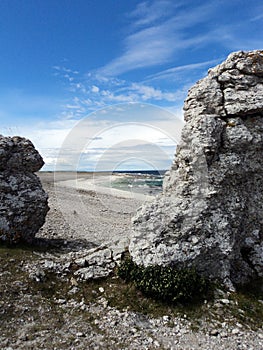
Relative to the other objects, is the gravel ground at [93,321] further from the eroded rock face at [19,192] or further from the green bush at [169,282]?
the eroded rock face at [19,192]

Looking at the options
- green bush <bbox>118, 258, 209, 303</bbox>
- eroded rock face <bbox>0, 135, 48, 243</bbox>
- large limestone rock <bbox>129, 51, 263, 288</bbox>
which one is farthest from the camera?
eroded rock face <bbox>0, 135, 48, 243</bbox>

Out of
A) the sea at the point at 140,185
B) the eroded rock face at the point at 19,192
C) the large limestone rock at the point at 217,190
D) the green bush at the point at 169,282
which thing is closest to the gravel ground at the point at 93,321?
the green bush at the point at 169,282

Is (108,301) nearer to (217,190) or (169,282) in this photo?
(169,282)

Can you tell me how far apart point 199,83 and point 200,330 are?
438 inches

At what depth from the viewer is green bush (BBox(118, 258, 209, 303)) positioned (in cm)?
1159

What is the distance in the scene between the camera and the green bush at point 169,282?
1159cm

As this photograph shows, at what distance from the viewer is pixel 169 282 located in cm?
1170

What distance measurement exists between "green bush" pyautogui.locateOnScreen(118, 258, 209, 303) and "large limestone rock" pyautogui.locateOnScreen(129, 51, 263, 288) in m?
0.41

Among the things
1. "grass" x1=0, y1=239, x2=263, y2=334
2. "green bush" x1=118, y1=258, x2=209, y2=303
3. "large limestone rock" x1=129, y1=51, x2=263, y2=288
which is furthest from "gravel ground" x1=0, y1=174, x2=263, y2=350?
"large limestone rock" x1=129, y1=51, x2=263, y2=288

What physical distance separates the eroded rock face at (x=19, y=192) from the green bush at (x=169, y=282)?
24.6ft

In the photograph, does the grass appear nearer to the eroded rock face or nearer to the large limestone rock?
the large limestone rock

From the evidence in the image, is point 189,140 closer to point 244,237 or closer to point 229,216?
point 229,216

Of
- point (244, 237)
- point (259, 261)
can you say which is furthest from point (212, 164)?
point (259, 261)

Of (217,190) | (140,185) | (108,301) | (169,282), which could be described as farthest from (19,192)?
(140,185)
